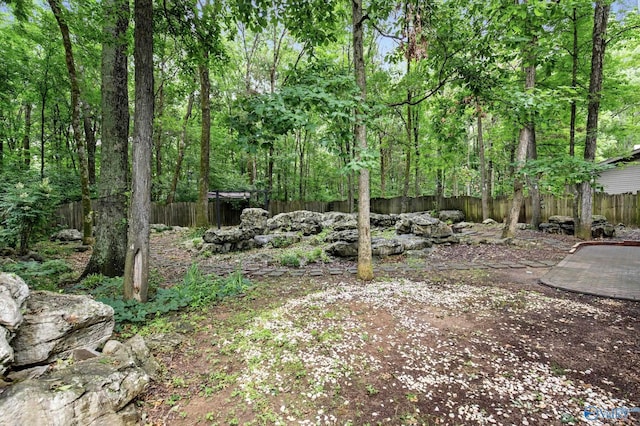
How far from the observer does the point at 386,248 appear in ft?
21.5

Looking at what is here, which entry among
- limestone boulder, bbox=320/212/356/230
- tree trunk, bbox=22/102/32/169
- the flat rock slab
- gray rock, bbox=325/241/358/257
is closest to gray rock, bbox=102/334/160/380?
gray rock, bbox=325/241/358/257

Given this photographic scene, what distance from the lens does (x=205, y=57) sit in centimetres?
482

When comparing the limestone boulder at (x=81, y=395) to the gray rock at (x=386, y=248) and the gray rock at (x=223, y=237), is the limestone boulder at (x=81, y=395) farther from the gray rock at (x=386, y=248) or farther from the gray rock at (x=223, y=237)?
the gray rock at (x=223, y=237)

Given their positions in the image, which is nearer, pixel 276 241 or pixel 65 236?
pixel 276 241

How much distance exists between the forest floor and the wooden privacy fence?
10.3 meters

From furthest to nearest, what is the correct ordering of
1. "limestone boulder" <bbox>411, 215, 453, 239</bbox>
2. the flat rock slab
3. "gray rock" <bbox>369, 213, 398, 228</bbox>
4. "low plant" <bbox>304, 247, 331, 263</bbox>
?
"gray rock" <bbox>369, 213, 398, 228</bbox> < "limestone boulder" <bbox>411, 215, 453, 239</bbox> < "low plant" <bbox>304, 247, 331, 263</bbox> < the flat rock slab

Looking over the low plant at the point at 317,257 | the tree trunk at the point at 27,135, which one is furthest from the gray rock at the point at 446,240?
the tree trunk at the point at 27,135

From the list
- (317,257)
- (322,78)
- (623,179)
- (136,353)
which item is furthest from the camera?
(623,179)

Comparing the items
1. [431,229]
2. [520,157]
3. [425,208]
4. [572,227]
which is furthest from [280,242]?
[425,208]

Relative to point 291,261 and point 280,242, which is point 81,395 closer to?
point 291,261

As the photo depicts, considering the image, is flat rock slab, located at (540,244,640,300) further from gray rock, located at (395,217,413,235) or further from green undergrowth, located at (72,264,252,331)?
green undergrowth, located at (72,264,252,331)

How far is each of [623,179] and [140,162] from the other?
20626 millimetres

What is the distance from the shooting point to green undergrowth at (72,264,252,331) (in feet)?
9.52

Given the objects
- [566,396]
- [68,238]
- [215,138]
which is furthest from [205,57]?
[215,138]
